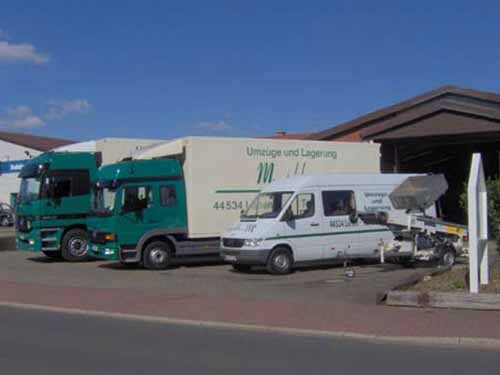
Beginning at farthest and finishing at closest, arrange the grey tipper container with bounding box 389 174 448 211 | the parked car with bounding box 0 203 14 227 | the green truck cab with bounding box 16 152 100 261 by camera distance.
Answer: the parked car with bounding box 0 203 14 227 < the green truck cab with bounding box 16 152 100 261 < the grey tipper container with bounding box 389 174 448 211

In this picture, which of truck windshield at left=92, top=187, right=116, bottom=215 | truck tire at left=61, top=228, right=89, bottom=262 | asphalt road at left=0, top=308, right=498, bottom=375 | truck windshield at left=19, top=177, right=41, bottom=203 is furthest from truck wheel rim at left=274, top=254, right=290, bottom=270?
truck windshield at left=19, top=177, right=41, bottom=203

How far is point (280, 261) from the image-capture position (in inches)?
702

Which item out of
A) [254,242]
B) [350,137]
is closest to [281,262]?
[254,242]

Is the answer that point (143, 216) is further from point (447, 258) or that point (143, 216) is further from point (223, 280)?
point (447, 258)

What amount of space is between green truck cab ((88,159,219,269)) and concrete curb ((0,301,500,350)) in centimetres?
585

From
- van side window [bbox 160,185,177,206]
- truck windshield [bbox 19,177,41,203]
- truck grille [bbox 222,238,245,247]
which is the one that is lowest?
truck grille [bbox 222,238,245,247]

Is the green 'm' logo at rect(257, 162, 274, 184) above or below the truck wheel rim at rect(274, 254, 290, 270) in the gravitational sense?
above

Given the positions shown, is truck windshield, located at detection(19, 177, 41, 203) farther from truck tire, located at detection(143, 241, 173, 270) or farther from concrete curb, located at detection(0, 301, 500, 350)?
concrete curb, located at detection(0, 301, 500, 350)

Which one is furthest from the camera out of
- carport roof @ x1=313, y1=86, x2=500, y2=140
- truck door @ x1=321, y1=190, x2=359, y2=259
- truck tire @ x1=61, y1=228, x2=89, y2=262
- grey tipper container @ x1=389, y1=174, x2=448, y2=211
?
carport roof @ x1=313, y1=86, x2=500, y2=140

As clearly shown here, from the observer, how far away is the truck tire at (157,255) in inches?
773

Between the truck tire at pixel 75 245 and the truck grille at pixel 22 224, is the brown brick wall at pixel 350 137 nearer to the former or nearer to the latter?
the truck tire at pixel 75 245

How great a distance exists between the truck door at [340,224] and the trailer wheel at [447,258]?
2.22m

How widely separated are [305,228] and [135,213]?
15.3ft

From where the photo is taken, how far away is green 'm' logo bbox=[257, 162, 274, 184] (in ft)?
66.9
